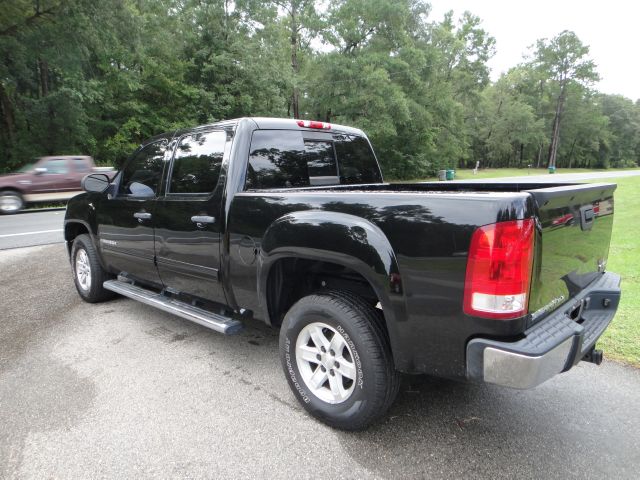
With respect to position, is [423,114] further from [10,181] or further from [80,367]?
[80,367]

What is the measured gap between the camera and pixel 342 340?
2.41m

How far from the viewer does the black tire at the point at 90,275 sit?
4645mm

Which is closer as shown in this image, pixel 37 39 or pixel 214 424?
pixel 214 424

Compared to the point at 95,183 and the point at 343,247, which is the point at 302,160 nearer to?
the point at 343,247

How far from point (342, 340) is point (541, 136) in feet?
230

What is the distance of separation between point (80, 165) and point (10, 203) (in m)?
2.60

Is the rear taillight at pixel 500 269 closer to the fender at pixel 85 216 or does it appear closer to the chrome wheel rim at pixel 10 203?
the fender at pixel 85 216

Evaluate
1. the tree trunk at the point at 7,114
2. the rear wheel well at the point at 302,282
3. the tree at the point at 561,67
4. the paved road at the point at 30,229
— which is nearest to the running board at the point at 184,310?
the rear wheel well at the point at 302,282

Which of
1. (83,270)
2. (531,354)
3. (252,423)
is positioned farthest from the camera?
(83,270)

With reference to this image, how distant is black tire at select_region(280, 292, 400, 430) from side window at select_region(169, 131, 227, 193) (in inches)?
52.3

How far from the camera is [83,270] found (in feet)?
16.2

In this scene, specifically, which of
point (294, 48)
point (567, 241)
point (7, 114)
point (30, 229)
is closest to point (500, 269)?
point (567, 241)

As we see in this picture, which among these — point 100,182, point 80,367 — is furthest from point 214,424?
point 100,182

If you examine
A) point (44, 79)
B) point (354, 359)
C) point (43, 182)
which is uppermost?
point (44, 79)
